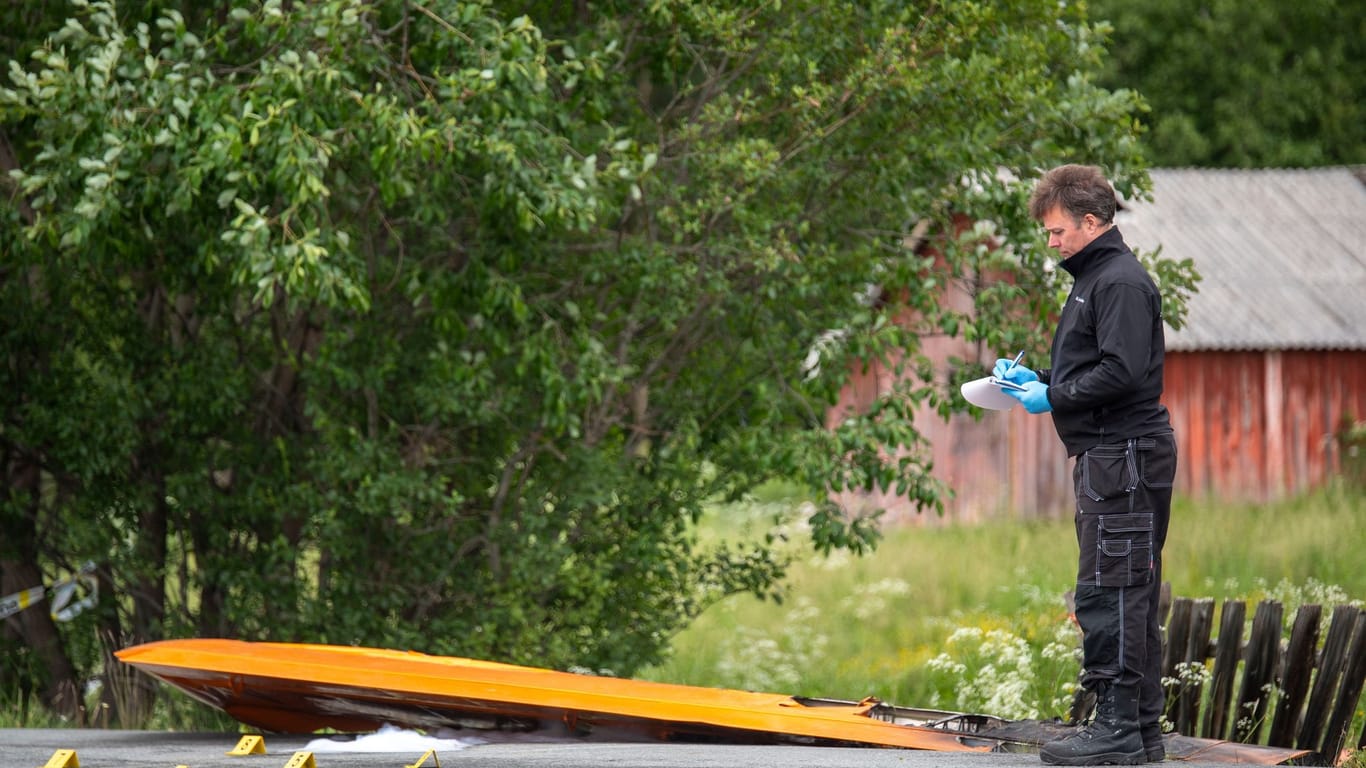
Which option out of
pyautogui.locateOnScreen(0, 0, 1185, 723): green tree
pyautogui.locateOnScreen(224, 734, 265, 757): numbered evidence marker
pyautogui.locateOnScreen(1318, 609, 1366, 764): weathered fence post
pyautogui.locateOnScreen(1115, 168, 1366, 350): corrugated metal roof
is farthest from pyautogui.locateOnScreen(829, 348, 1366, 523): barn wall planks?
pyautogui.locateOnScreen(224, 734, 265, 757): numbered evidence marker

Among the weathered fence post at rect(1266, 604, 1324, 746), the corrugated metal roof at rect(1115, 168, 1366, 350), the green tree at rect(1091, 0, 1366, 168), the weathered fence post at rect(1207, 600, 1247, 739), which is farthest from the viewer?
the green tree at rect(1091, 0, 1366, 168)

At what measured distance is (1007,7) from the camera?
7.86 m

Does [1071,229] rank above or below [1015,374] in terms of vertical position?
above

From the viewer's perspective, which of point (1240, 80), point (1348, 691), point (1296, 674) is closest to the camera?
point (1348, 691)

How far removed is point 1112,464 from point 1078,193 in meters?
0.85

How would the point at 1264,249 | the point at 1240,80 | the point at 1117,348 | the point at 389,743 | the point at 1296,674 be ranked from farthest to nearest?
the point at 1240,80
the point at 1264,249
the point at 389,743
the point at 1296,674
the point at 1117,348

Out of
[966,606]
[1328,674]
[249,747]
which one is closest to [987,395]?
[1328,674]

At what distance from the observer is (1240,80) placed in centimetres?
3166

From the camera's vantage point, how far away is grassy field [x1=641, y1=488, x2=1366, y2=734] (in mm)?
7688

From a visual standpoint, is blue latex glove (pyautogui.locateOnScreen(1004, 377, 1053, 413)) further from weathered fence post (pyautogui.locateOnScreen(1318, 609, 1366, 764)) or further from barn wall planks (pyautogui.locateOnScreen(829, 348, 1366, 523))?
barn wall planks (pyautogui.locateOnScreen(829, 348, 1366, 523))

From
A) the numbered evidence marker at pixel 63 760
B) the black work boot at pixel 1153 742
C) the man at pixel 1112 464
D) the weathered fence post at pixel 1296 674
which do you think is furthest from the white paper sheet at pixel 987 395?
the numbered evidence marker at pixel 63 760

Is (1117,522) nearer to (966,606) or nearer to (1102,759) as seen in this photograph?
(1102,759)

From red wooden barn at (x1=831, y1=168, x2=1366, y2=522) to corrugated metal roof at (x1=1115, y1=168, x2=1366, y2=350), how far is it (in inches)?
1.1

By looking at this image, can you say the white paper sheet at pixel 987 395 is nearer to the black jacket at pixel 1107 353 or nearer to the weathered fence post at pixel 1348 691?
the black jacket at pixel 1107 353
